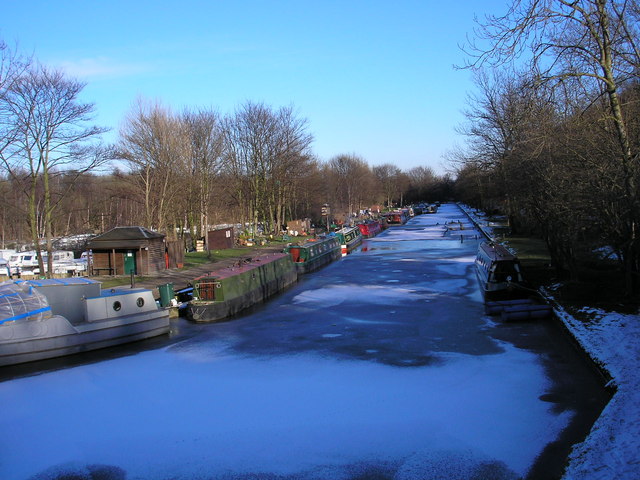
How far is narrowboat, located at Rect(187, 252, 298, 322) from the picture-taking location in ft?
67.7

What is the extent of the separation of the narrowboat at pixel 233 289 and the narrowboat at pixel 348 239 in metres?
18.3

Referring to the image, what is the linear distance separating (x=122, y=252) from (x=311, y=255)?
1205cm

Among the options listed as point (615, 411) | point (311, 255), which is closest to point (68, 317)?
point (615, 411)

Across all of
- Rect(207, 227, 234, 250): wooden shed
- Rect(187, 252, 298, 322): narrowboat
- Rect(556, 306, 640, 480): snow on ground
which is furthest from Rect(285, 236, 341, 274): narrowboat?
Rect(556, 306, 640, 480): snow on ground

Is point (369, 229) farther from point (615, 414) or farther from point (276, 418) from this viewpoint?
point (615, 414)

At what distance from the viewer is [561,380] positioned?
12070 mm

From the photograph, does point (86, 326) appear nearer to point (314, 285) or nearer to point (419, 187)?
point (314, 285)

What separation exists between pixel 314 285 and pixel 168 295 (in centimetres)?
1006

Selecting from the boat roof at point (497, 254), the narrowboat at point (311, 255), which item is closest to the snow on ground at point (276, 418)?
the boat roof at point (497, 254)

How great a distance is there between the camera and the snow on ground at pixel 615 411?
7206 millimetres

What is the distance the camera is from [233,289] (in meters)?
22.0

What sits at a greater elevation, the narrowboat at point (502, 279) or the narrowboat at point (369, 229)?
the narrowboat at point (369, 229)

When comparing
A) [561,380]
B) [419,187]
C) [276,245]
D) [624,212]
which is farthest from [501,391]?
[419,187]

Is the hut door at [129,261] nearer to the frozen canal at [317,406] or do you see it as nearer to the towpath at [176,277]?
the towpath at [176,277]
